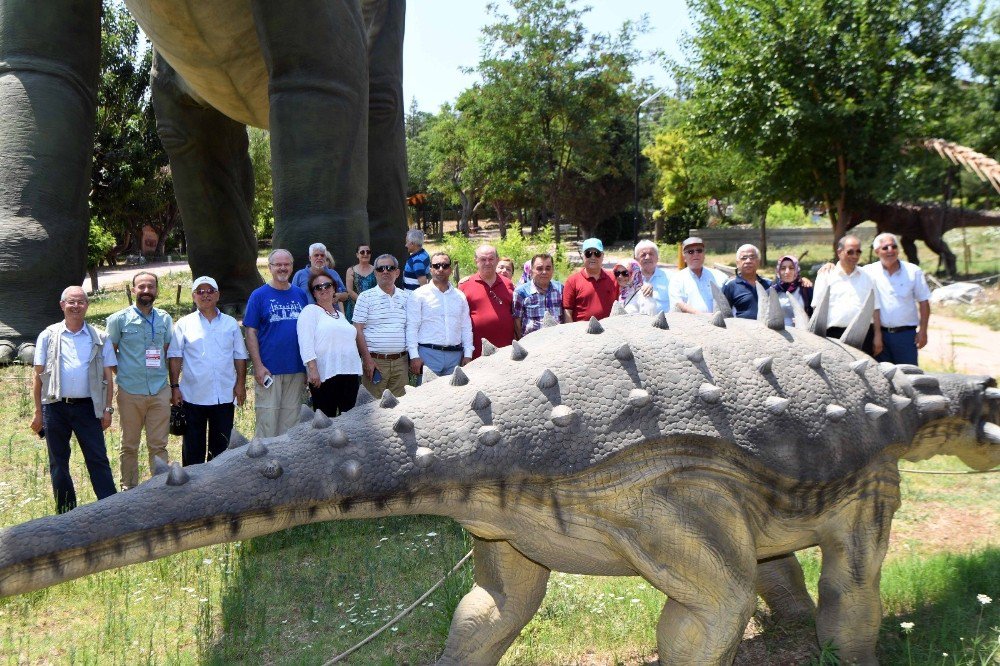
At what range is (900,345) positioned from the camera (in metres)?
6.26

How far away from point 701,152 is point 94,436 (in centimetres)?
2381

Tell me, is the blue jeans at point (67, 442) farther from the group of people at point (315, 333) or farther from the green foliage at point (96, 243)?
the green foliage at point (96, 243)

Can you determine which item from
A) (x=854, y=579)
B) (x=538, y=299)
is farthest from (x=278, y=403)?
(x=854, y=579)

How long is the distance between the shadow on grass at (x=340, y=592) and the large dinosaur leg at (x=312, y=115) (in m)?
2.16

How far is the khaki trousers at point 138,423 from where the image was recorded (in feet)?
18.3

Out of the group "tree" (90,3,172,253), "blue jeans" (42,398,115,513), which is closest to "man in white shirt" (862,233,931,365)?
"blue jeans" (42,398,115,513)

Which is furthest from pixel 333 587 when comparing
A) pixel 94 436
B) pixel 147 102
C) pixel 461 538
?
pixel 147 102

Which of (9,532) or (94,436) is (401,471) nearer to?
(9,532)

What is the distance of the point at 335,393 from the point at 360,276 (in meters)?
1.62

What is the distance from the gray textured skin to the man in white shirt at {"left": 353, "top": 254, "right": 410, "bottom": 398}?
291cm

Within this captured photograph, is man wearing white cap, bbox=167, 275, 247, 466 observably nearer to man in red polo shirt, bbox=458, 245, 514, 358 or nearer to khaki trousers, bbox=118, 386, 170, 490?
khaki trousers, bbox=118, 386, 170, 490

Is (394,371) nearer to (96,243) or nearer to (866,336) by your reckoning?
(866,336)

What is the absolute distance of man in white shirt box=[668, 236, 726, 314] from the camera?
18.5ft

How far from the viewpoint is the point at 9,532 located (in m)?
2.12
